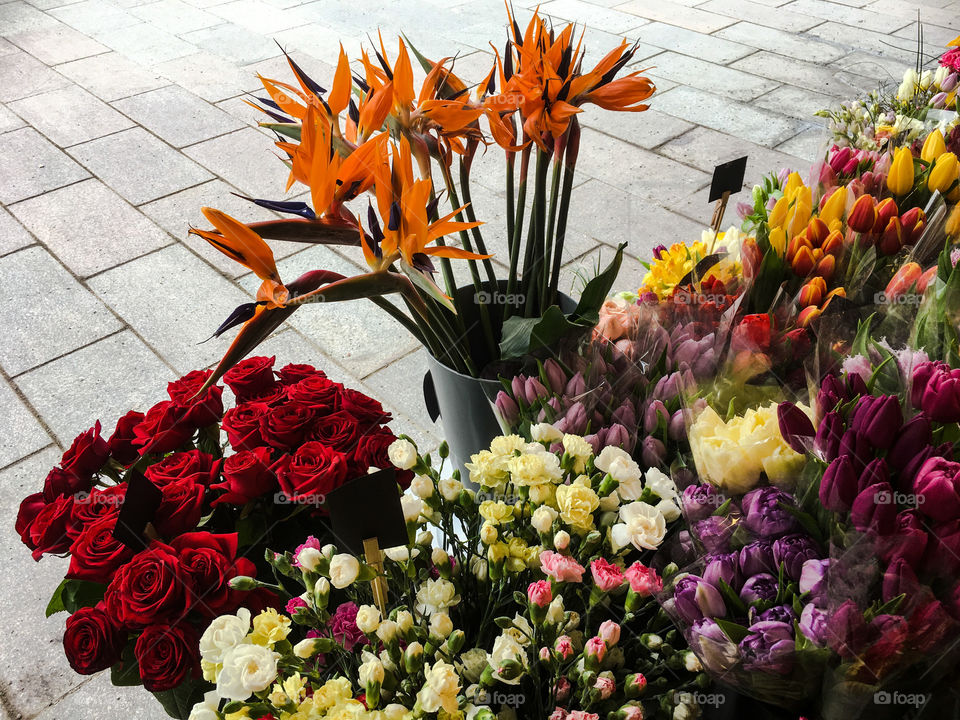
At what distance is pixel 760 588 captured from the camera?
0.65 m

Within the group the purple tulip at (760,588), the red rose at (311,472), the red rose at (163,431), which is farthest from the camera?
the red rose at (163,431)

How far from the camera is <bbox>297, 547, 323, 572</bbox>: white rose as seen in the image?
72 cm

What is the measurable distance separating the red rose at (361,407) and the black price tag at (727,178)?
57cm

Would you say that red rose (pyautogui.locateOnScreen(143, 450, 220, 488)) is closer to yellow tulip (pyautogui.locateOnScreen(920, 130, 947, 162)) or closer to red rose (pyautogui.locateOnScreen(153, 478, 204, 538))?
red rose (pyautogui.locateOnScreen(153, 478, 204, 538))

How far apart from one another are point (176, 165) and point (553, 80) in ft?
8.46

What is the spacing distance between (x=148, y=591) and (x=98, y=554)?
10cm

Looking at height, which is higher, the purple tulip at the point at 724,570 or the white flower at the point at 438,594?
the purple tulip at the point at 724,570

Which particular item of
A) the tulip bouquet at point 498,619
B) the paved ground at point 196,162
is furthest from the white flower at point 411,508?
the paved ground at point 196,162

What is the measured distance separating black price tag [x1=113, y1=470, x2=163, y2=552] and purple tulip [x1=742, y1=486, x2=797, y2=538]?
61 cm

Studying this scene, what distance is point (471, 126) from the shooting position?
3.09 ft

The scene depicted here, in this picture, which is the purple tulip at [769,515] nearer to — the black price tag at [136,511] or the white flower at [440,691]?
the white flower at [440,691]

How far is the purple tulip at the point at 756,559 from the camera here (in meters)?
0.66

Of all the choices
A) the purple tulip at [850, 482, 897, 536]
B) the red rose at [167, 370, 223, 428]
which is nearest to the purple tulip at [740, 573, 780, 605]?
the purple tulip at [850, 482, 897, 536]

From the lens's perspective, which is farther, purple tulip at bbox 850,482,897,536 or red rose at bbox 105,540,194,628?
red rose at bbox 105,540,194,628
